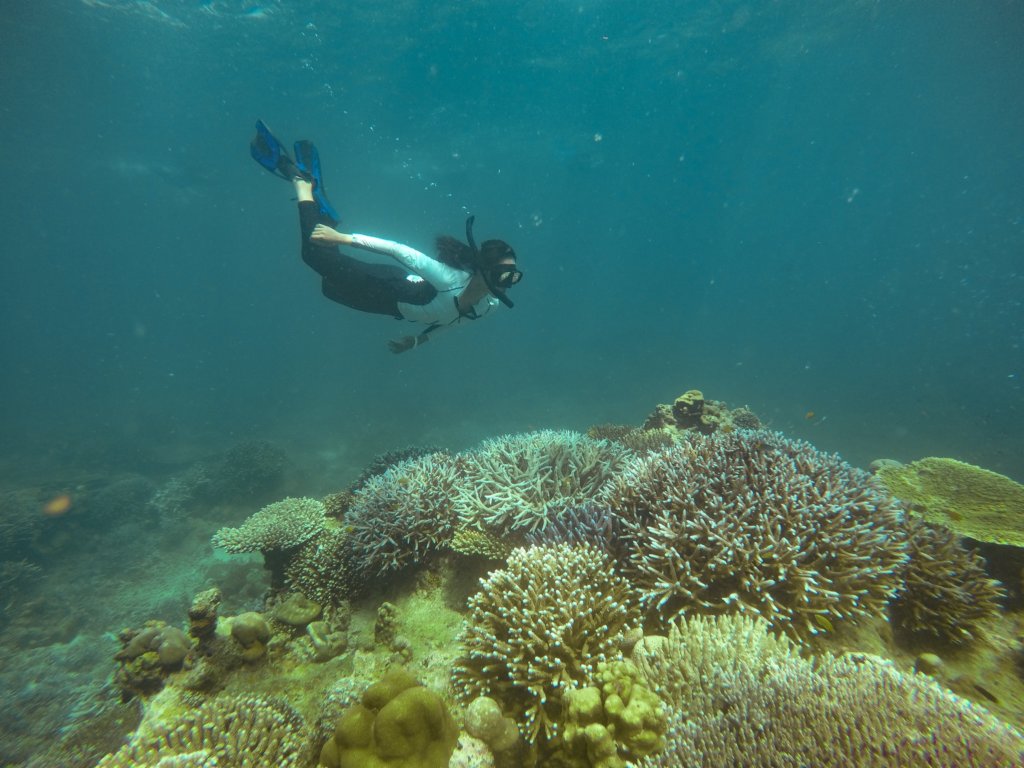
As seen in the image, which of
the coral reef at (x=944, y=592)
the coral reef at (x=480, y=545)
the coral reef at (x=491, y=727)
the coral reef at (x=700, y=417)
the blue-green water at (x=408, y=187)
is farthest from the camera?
the blue-green water at (x=408, y=187)

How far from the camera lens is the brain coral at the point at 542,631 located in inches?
116

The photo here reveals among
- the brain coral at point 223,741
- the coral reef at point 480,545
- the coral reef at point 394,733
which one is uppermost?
the coral reef at point 480,545

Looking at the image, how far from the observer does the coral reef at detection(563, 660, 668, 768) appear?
2414 millimetres

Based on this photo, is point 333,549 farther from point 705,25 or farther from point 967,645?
point 705,25

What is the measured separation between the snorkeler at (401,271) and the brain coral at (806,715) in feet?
16.5

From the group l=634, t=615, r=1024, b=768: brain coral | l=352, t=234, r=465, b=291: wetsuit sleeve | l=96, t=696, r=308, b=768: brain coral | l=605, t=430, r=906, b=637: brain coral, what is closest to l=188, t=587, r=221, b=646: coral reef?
l=96, t=696, r=308, b=768: brain coral

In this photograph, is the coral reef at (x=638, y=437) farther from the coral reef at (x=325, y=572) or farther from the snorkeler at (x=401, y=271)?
the coral reef at (x=325, y=572)

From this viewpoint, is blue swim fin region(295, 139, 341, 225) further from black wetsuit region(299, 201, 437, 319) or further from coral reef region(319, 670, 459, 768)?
coral reef region(319, 670, 459, 768)

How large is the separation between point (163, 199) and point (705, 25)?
2134 inches

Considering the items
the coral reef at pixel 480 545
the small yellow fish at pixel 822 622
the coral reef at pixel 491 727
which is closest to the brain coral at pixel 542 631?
the coral reef at pixel 491 727

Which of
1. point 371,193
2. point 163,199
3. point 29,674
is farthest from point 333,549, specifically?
point 163,199

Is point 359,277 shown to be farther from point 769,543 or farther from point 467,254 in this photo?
point 769,543

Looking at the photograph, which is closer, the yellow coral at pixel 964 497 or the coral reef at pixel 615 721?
the coral reef at pixel 615 721

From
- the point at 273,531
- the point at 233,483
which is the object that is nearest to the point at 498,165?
the point at 233,483
